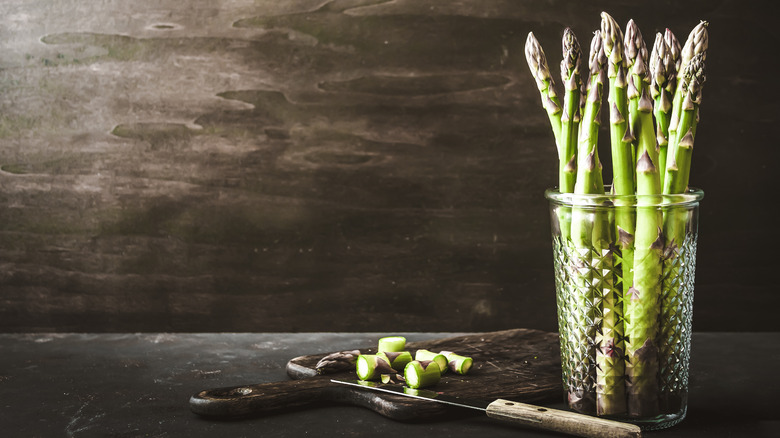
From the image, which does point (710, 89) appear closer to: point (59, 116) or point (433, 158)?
point (433, 158)

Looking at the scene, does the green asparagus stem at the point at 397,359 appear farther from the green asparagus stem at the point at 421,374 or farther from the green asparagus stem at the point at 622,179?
the green asparagus stem at the point at 622,179

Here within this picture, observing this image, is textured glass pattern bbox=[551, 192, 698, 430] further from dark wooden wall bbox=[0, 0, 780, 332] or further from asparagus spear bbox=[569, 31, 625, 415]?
dark wooden wall bbox=[0, 0, 780, 332]

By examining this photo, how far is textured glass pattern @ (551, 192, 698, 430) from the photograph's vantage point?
0.89m

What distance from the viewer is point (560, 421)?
0.87m

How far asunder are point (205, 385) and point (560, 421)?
0.55 metres

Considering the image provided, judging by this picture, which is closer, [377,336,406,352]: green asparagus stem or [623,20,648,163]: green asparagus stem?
[623,20,648,163]: green asparagus stem

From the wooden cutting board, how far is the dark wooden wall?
0.30 meters

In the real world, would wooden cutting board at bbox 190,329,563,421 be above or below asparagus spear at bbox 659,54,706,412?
below

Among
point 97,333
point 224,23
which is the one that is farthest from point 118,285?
point 224,23

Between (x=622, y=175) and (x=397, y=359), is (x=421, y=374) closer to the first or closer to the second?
(x=397, y=359)

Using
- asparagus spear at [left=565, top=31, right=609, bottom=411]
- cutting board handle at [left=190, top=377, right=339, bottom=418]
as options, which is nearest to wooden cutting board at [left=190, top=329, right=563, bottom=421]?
A: cutting board handle at [left=190, top=377, right=339, bottom=418]

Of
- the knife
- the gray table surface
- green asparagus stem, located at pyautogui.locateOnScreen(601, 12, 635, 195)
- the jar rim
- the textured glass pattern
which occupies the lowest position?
the gray table surface

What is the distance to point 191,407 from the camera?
986 millimetres

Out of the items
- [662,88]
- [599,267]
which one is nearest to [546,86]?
[662,88]
